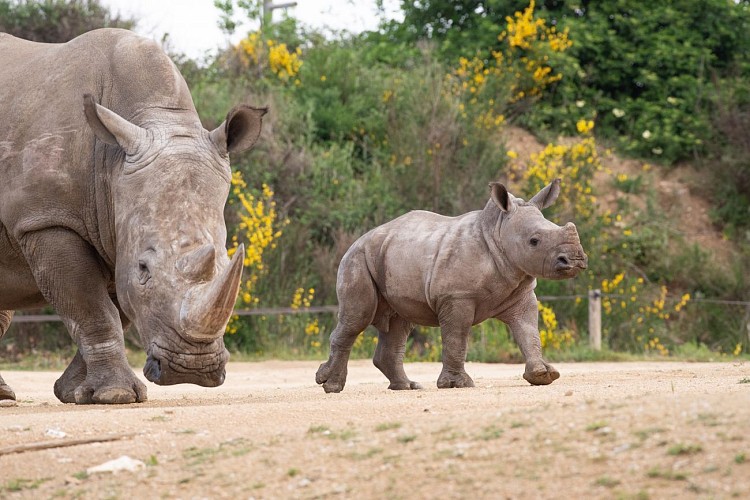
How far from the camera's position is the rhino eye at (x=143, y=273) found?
7227 mm

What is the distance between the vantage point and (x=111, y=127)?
766cm

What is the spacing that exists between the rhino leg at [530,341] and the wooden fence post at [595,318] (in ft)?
22.9

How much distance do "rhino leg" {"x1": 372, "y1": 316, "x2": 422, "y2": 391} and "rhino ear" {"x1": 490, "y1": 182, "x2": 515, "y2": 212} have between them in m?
Result: 1.18

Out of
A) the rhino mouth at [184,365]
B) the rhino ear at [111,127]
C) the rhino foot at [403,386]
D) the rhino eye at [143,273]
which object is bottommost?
the rhino foot at [403,386]

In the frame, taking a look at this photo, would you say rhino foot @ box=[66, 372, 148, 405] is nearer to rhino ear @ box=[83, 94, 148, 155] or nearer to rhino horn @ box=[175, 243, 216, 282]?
rhino horn @ box=[175, 243, 216, 282]

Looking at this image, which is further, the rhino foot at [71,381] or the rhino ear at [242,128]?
the rhino foot at [71,381]

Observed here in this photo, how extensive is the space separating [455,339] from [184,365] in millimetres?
2347

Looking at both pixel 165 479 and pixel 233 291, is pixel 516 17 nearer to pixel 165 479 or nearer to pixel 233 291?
pixel 233 291

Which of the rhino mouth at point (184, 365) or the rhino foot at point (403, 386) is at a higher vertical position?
the rhino mouth at point (184, 365)

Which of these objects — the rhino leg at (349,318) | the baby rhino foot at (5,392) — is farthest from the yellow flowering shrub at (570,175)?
the baby rhino foot at (5,392)

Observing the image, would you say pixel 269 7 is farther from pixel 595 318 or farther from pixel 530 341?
pixel 530 341

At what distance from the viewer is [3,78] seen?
8.49 meters

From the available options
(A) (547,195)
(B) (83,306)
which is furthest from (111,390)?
(A) (547,195)

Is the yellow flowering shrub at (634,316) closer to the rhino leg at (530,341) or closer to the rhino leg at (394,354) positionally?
the rhino leg at (394,354)
